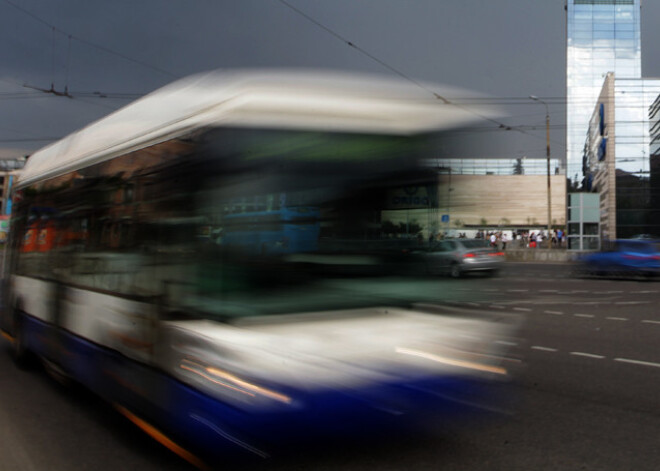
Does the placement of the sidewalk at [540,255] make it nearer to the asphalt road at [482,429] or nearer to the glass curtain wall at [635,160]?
the glass curtain wall at [635,160]

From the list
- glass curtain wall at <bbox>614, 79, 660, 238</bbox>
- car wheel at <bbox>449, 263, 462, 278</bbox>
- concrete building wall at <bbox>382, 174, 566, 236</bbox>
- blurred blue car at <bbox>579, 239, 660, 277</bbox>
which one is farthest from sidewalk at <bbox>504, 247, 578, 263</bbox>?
car wheel at <bbox>449, 263, 462, 278</bbox>

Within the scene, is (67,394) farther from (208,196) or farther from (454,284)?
(454,284)

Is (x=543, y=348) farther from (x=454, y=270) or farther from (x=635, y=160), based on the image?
(x=635, y=160)

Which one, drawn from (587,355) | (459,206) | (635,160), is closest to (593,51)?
(635,160)

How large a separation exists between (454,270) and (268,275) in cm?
189

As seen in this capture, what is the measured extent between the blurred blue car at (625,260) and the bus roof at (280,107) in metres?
17.9

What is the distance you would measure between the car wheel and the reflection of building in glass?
168 feet

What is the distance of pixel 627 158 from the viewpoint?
2110 inches

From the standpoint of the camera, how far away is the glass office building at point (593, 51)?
104000mm

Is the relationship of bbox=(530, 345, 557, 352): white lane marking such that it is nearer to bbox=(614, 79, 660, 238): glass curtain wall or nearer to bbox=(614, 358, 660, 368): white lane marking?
bbox=(614, 358, 660, 368): white lane marking

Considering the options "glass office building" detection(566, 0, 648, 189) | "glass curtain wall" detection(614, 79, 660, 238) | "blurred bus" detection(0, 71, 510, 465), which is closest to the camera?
"blurred bus" detection(0, 71, 510, 465)

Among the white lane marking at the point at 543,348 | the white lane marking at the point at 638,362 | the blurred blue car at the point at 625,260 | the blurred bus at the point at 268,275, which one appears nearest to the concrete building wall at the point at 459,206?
the blurred bus at the point at 268,275

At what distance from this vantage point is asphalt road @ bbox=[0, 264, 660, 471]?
399cm

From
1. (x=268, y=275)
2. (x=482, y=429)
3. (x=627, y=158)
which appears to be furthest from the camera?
(x=627, y=158)
